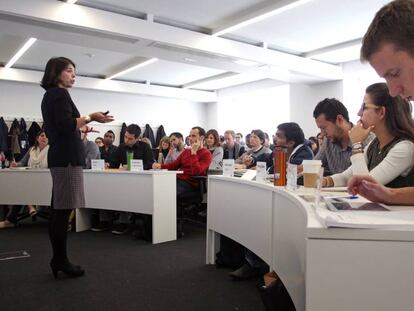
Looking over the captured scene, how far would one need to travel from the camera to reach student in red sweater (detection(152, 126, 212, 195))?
4.09 meters

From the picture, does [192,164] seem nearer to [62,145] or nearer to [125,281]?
[125,281]

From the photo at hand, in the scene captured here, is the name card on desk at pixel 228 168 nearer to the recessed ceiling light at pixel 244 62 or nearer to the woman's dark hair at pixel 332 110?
the woman's dark hair at pixel 332 110

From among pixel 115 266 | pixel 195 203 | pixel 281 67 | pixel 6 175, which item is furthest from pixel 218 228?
pixel 281 67

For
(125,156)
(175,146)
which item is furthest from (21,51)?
(125,156)

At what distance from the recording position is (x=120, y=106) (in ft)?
31.8

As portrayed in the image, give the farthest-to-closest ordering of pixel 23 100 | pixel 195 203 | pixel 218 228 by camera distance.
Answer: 1. pixel 23 100
2. pixel 195 203
3. pixel 218 228

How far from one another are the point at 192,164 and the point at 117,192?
0.88m

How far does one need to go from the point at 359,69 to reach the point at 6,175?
20.6 feet

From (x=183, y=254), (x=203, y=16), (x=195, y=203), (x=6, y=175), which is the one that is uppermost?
(x=203, y=16)

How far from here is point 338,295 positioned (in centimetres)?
72

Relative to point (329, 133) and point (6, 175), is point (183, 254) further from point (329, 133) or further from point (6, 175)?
point (6, 175)

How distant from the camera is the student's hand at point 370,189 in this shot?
1013mm

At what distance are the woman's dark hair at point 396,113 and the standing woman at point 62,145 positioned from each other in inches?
66.0

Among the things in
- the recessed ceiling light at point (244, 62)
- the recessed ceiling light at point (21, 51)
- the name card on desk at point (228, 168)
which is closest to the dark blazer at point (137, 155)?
the name card on desk at point (228, 168)
